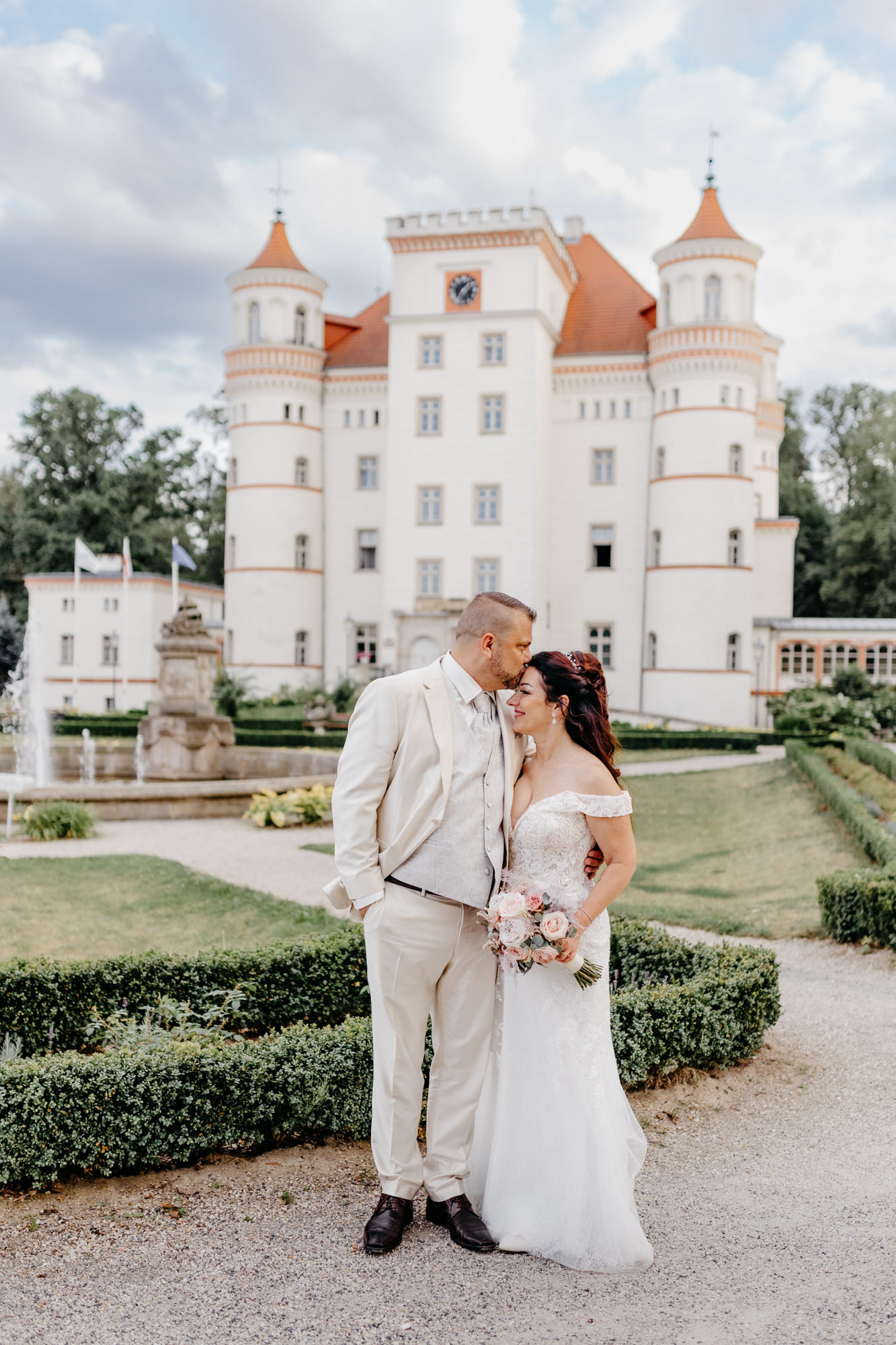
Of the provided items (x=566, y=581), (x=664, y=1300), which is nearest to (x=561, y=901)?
(x=664, y=1300)

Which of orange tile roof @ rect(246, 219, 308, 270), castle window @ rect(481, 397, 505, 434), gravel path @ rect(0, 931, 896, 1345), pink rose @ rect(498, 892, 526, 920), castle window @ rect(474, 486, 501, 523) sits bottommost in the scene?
gravel path @ rect(0, 931, 896, 1345)

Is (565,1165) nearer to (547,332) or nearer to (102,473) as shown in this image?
(547,332)

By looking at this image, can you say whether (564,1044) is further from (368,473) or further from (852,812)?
(368,473)

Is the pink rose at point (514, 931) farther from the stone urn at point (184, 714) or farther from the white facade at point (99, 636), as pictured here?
the white facade at point (99, 636)

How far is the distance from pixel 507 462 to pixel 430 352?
4358 millimetres

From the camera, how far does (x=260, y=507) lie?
Result: 120 ft

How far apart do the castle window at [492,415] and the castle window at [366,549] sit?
5577 millimetres

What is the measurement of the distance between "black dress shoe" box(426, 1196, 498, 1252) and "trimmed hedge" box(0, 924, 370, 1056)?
2.03m

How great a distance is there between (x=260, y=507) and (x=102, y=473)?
14489 mm

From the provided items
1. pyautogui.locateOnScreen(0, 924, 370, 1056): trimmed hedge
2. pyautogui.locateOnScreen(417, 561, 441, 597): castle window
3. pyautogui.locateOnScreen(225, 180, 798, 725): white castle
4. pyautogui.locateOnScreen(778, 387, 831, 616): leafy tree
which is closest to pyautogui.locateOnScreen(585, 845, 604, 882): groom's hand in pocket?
pyautogui.locateOnScreen(0, 924, 370, 1056): trimmed hedge

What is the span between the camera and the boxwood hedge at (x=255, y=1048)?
386 cm

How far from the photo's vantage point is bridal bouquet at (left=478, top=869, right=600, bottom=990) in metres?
3.40

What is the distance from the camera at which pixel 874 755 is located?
17328mm

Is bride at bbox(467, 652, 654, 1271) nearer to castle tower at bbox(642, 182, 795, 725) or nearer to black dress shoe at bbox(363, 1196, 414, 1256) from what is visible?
black dress shoe at bbox(363, 1196, 414, 1256)
